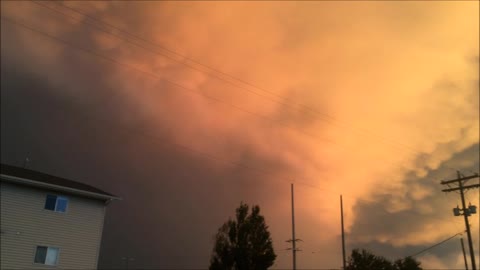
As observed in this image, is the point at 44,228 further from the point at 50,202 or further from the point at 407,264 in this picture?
the point at 407,264

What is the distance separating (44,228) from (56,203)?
1.91 meters

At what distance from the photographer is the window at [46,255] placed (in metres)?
31.8

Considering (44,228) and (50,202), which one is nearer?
(44,228)

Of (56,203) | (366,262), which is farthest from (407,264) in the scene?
(56,203)

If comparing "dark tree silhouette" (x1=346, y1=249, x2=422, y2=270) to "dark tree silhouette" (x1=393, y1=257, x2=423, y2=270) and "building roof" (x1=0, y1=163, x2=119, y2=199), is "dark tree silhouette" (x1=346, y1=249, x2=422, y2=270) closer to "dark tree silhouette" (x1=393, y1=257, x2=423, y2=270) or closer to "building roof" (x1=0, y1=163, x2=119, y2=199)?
"dark tree silhouette" (x1=393, y1=257, x2=423, y2=270)

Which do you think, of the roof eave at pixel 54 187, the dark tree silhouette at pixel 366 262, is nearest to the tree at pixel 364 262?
the dark tree silhouette at pixel 366 262

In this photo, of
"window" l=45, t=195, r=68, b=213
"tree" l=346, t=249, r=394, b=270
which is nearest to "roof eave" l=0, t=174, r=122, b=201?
"window" l=45, t=195, r=68, b=213

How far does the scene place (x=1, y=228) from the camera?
30.8 meters

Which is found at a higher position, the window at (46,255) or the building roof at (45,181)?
the building roof at (45,181)

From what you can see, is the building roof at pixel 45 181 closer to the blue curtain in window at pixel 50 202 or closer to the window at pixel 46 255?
the blue curtain in window at pixel 50 202

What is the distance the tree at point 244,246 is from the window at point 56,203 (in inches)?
683

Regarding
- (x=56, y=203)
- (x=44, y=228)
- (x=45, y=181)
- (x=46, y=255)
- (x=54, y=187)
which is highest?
(x=45, y=181)

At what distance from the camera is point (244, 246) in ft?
153

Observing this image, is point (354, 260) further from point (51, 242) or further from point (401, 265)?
point (51, 242)
